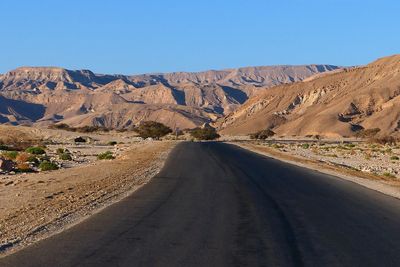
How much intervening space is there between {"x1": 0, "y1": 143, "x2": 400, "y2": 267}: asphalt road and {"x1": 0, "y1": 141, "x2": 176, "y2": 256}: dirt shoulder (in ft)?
1.83

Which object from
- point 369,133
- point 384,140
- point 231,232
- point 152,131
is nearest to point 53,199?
point 231,232

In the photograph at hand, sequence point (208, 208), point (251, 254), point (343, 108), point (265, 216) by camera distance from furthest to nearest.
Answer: point (343, 108) < point (208, 208) < point (265, 216) < point (251, 254)

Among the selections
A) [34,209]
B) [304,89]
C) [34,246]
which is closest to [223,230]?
[34,246]

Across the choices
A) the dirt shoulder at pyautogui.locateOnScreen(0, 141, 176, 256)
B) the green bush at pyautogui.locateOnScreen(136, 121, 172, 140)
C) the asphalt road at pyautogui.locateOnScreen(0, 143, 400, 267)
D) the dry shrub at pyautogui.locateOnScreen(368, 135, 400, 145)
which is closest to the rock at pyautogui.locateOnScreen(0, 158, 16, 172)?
the dirt shoulder at pyautogui.locateOnScreen(0, 141, 176, 256)

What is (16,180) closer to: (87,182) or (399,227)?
(87,182)

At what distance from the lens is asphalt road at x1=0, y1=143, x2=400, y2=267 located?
9820 millimetres

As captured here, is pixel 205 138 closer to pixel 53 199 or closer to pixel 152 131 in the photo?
pixel 152 131

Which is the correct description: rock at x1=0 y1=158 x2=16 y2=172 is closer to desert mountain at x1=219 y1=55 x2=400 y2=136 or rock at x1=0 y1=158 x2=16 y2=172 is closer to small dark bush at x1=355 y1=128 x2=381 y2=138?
small dark bush at x1=355 y1=128 x2=381 y2=138

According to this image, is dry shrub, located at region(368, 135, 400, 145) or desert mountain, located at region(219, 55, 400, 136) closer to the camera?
dry shrub, located at region(368, 135, 400, 145)

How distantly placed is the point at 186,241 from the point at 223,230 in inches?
58.1

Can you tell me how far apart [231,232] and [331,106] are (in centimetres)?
13963

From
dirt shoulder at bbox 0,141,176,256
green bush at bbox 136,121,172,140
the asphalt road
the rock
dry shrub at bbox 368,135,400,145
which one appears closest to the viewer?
the asphalt road

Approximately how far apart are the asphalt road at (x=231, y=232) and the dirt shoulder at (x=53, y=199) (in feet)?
1.83

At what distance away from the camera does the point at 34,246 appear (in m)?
10.9
